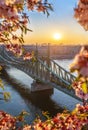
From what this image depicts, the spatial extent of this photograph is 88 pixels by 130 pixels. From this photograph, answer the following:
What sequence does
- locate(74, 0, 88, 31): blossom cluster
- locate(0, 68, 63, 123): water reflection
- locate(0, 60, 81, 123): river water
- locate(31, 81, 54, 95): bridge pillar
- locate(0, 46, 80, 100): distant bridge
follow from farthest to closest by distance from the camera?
locate(31, 81, 54, 95): bridge pillar → locate(0, 46, 80, 100): distant bridge → locate(0, 60, 81, 123): river water → locate(0, 68, 63, 123): water reflection → locate(74, 0, 88, 31): blossom cluster

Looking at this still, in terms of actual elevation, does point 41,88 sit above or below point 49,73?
below

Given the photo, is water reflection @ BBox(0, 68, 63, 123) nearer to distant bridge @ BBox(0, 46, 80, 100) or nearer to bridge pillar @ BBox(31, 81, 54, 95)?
bridge pillar @ BBox(31, 81, 54, 95)

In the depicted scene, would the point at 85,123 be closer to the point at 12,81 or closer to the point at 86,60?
the point at 86,60

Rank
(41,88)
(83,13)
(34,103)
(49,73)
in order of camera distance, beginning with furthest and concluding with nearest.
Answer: (49,73) < (41,88) < (34,103) < (83,13)

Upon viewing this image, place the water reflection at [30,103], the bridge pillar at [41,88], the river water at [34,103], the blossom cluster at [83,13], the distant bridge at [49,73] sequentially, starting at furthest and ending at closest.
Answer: the bridge pillar at [41,88] < the distant bridge at [49,73] < the river water at [34,103] < the water reflection at [30,103] < the blossom cluster at [83,13]

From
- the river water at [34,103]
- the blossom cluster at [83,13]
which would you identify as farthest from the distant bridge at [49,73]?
the blossom cluster at [83,13]

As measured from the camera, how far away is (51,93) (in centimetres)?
8512

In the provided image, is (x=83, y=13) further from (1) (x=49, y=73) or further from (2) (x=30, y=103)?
(1) (x=49, y=73)

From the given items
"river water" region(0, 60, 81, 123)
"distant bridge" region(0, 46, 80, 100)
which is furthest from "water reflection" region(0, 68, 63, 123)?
"distant bridge" region(0, 46, 80, 100)

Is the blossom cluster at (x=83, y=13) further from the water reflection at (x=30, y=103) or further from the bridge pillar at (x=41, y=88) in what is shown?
the bridge pillar at (x=41, y=88)

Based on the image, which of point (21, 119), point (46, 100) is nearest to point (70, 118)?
point (21, 119)

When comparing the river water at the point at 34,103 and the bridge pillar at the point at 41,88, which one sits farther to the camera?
the bridge pillar at the point at 41,88

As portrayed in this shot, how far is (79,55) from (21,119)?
24.8 feet

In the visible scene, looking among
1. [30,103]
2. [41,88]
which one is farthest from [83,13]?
[41,88]
